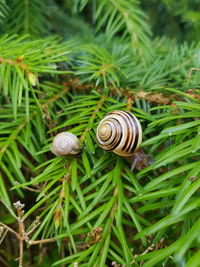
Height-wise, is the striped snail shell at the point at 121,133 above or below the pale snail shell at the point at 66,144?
above

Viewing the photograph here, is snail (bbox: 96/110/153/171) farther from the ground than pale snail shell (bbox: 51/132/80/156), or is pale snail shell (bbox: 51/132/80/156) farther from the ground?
snail (bbox: 96/110/153/171)

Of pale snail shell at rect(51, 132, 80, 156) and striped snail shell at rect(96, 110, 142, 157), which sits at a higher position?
striped snail shell at rect(96, 110, 142, 157)

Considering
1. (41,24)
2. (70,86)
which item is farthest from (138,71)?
(41,24)

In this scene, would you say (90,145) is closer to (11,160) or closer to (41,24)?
(11,160)

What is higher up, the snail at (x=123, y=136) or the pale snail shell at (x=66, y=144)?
the snail at (x=123, y=136)

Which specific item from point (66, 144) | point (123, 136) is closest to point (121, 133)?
point (123, 136)
